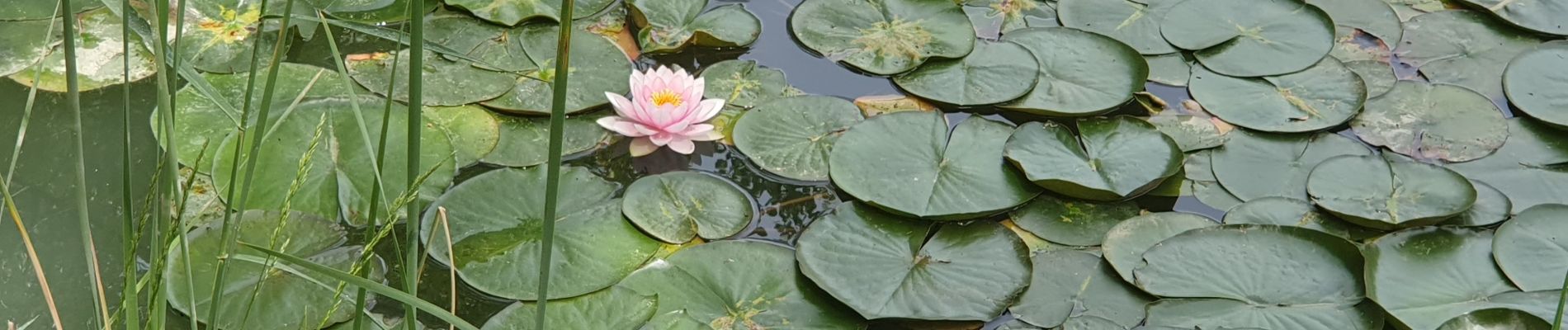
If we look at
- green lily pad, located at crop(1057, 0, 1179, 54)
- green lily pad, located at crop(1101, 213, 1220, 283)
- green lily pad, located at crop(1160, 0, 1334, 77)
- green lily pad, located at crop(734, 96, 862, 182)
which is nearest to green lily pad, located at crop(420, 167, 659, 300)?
green lily pad, located at crop(734, 96, 862, 182)

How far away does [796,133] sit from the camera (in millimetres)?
2012

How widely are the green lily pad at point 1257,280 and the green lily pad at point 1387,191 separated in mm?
119

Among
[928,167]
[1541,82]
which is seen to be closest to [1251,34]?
[1541,82]

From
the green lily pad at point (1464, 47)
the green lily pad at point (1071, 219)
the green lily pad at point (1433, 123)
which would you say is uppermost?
the green lily pad at point (1464, 47)

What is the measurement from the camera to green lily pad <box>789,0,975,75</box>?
2234 mm

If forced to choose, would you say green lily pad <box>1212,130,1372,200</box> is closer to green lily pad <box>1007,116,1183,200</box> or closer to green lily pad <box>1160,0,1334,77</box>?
green lily pad <box>1007,116,1183,200</box>

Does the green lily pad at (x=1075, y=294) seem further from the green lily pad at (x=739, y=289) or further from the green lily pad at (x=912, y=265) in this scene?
the green lily pad at (x=739, y=289)

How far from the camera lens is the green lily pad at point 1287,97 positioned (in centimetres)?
206

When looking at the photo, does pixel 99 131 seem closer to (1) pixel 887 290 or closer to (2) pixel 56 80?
(2) pixel 56 80

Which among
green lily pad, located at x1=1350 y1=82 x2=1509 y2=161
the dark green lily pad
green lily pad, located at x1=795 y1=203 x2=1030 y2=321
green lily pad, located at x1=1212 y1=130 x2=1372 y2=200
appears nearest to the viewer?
green lily pad, located at x1=795 y1=203 x2=1030 y2=321

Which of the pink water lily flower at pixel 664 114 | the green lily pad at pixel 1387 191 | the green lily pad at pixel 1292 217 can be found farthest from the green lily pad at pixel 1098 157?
the pink water lily flower at pixel 664 114

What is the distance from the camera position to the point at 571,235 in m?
1.75

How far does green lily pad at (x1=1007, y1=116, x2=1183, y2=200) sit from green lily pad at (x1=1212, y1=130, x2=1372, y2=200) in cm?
11

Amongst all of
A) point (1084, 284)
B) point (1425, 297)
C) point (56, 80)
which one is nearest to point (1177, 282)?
point (1084, 284)
